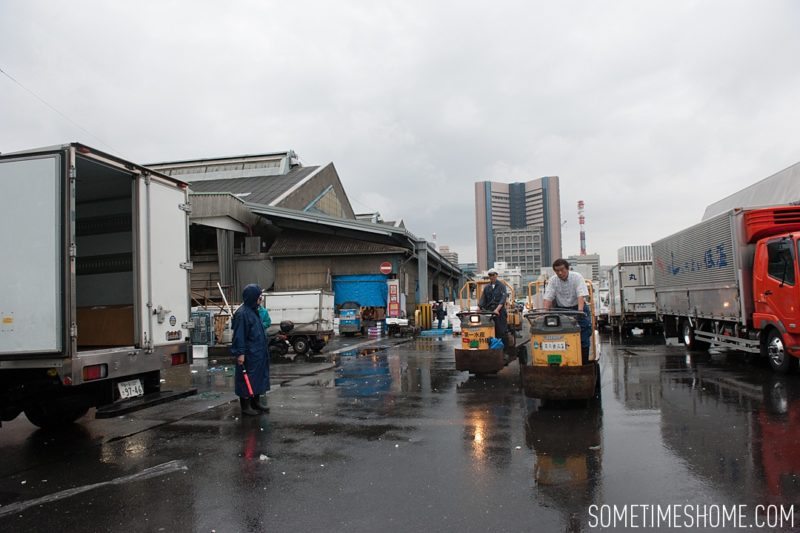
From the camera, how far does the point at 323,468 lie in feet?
16.9

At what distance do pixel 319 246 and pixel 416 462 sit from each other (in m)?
27.1

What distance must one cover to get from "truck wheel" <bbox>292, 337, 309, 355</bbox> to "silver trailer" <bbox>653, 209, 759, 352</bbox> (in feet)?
38.3

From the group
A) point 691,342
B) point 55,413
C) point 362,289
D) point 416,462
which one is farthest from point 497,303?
point 362,289

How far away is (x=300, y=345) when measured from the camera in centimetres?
1772

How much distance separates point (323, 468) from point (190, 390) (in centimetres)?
337

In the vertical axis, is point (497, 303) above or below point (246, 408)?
above

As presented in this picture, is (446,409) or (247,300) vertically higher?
(247,300)

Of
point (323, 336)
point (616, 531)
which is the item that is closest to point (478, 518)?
point (616, 531)

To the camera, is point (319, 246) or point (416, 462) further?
point (319, 246)

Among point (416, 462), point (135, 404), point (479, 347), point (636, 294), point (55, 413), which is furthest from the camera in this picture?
point (636, 294)

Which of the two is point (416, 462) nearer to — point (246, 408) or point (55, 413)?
point (246, 408)

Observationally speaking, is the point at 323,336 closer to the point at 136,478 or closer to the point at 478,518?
the point at 136,478

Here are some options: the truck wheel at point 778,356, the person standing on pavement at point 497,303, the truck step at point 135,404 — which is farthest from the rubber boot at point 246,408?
the truck wheel at point 778,356

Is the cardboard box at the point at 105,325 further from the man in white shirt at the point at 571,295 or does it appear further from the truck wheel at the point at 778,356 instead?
the truck wheel at the point at 778,356
